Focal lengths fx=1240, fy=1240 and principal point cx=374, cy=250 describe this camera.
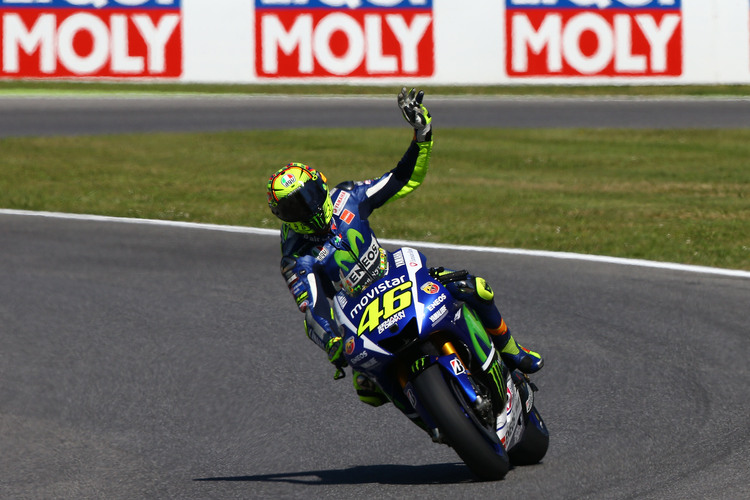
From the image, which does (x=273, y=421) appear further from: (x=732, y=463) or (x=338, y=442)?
(x=732, y=463)

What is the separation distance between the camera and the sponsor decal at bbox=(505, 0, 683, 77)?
25938 mm

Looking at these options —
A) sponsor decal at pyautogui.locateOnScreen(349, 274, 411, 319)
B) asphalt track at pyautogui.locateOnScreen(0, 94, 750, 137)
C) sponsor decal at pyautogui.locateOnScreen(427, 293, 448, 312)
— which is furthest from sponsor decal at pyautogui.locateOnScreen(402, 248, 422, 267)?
asphalt track at pyautogui.locateOnScreen(0, 94, 750, 137)

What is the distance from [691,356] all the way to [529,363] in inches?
92.3

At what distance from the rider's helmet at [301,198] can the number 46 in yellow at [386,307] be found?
850 mm

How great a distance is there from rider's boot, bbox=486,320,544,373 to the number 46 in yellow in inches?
38.0

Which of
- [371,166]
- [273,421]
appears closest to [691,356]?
[273,421]

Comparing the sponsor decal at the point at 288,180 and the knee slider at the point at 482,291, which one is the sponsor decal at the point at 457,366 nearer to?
the knee slider at the point at 482,291

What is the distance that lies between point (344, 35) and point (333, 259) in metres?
19.7

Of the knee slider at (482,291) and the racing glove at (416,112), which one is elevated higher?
the racing glove at (416,112)

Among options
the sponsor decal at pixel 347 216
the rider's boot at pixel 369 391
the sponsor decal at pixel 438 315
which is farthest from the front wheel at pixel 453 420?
the sponsor decal at pixel 347 216

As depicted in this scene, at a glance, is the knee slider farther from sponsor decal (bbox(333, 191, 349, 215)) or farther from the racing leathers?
sponsor decal (bbox(333, 191, 349, 215))

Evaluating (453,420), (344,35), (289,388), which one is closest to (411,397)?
(453,420)

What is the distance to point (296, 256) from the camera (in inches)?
281

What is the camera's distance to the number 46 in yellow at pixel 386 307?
20.4 ft
